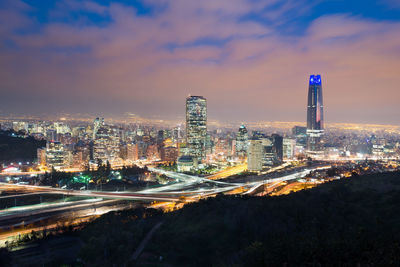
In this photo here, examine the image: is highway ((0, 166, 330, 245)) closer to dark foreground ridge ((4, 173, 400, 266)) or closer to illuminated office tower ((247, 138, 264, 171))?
dark foreground ridge ((4, 173, 400, 266))

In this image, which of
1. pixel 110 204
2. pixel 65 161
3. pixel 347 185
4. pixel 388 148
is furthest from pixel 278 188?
pixel 388 148

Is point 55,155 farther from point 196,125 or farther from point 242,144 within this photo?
point 242,144

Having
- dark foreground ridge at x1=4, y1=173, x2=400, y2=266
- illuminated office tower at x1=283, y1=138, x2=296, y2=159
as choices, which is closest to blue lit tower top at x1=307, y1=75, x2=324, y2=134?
illuminated office tower at x1=283, y1=138, x2=296, y2=159

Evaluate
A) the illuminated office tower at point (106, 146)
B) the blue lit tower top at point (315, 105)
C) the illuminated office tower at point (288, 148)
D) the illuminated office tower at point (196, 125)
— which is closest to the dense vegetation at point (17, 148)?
the illuminated office tower at point (106, 146)

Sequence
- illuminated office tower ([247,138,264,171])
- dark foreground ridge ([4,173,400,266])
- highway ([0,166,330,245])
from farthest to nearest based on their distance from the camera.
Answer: illuminated office tower ([247,138,264,171]), highway ([0,166,330,245]), dark foreground ridge ([4,173,400,266])

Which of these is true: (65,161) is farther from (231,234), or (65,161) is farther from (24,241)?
(231,234)

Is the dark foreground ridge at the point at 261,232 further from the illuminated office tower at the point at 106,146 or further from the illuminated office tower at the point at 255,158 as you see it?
the illuminated office tower at the point at 106,146

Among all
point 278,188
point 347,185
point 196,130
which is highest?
point 196,130

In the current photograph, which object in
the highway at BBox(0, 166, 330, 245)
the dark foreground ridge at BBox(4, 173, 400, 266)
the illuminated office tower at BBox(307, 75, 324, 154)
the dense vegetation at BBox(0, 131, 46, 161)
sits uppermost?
the illuminated office tower at BBox(307, 75, 324, 154)
